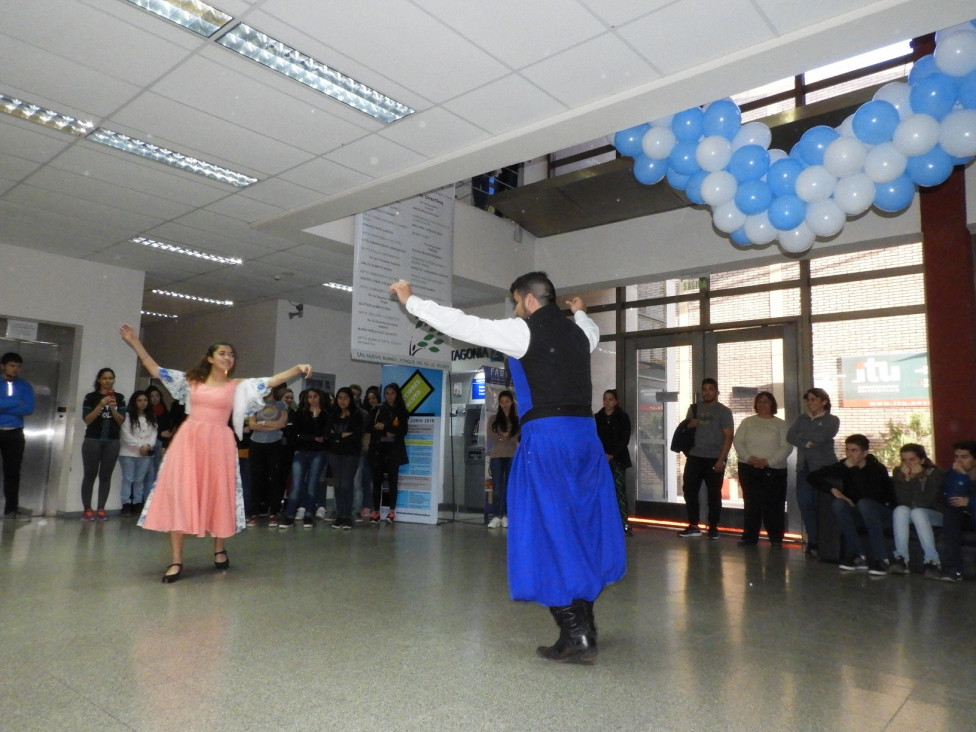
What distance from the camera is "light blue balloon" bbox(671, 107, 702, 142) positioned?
4875mm

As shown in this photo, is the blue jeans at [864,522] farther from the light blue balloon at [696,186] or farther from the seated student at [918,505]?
the light blue balloon at [696,186]

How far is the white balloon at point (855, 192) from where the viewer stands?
15.3 ft

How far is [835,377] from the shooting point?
7.33 metres

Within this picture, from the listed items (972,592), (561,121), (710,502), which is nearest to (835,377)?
(710,502)

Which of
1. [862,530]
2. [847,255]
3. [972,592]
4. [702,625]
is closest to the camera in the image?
[702,625]

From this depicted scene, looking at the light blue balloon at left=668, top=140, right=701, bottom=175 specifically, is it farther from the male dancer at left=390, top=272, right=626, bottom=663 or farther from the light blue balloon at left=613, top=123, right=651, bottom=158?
the male dancer at left=390, top=272, right=626, bottom=663

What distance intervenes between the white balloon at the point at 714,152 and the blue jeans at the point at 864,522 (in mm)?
2922

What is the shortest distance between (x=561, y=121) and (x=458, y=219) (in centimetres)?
350

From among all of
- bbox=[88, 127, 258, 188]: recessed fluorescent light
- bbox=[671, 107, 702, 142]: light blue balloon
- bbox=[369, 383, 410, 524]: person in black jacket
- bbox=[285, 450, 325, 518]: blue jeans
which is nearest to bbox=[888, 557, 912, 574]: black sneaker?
bbox=[671, 107, 702, 142]: light blue balloon

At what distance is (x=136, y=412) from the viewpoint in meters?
8.09

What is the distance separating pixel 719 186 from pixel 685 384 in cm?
375

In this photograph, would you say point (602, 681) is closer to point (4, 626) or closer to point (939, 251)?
point (4, 626)

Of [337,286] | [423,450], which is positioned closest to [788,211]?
[423,450]

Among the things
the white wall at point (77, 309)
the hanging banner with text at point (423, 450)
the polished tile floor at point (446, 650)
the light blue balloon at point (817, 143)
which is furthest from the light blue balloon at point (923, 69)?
the white wall at point (77, 309)
